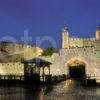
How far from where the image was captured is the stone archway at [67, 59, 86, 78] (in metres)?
73.7

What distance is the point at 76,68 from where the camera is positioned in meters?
75.9

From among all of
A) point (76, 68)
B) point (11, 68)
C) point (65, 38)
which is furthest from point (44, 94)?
point (65, 38)

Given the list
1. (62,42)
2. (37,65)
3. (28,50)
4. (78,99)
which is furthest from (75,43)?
(78,99)

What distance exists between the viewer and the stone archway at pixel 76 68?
73.7 m

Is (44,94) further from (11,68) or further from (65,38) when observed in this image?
(65,38)

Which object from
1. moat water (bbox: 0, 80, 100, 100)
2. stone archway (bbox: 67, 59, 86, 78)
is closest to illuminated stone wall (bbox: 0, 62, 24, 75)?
stone archway (bbox: 67, 59, 86, 78)

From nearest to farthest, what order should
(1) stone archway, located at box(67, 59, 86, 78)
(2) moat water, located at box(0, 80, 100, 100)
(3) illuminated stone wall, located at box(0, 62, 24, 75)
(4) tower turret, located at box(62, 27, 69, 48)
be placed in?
(2) moat water, located at box(0, 80, 100, 100)
(1) stone archway, located at box(67, 59, 86, 78)
(3) illuminated stone wall, located at box(0, 62, 24, 75)
(4) tower turret, located at box(62, 27, 69, 48)

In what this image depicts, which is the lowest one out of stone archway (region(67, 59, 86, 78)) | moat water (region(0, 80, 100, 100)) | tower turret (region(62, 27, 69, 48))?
moat water (region(0, 80, 100, 100))

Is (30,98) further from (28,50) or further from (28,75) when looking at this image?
(28,50)

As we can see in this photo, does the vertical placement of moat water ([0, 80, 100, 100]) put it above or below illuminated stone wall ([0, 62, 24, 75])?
below

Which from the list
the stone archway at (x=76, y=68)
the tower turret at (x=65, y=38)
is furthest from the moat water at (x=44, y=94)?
the tower turret at (x=65, y=38)

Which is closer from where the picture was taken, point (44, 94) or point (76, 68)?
point (44, 94)

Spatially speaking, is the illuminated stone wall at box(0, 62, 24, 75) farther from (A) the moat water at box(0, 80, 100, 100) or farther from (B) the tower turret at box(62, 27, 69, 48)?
(A) the moat water at box(0, 80, 100, 100)

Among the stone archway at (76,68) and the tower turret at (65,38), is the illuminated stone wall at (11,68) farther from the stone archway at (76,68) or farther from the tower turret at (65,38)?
the tower turret at (65,38)
